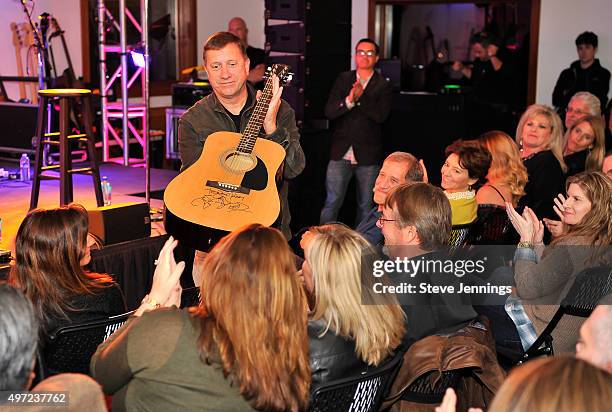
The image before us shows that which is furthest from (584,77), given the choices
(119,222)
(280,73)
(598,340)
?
(598,340)

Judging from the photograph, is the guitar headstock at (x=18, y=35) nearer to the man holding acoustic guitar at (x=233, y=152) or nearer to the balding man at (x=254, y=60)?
the balding man at (x=254, y=60)

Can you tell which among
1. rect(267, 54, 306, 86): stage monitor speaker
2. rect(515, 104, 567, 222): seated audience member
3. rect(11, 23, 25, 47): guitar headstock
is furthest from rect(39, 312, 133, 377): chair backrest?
rect(11, 23, 25, 47): guitar headstock

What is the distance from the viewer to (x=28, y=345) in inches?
64.9

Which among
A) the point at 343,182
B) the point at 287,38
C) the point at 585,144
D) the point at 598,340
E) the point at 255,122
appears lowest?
the point at 343,182

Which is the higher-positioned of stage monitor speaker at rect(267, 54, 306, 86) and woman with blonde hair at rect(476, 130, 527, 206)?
stage monitor speaker at rect(267, 54, 306, 86)

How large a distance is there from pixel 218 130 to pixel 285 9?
3.22m

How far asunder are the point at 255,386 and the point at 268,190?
1.58m

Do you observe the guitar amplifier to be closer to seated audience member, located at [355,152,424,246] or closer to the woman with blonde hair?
the woman with blonde hair

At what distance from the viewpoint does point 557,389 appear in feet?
4.48

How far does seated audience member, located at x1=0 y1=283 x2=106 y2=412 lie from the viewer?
161cm

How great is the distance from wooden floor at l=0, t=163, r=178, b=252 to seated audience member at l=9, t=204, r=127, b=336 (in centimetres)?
191

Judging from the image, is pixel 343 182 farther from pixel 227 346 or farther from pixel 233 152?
pixel 227 346

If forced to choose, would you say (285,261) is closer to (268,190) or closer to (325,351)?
(325,351)

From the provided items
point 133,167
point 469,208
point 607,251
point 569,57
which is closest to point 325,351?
point 607,251
